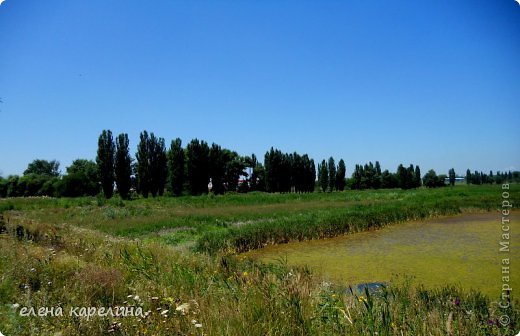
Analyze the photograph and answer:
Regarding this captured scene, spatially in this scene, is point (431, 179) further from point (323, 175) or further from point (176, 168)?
point (176, 168)

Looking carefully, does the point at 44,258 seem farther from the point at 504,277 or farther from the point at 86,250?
the point at 504,277

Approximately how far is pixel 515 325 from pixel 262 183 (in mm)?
65417

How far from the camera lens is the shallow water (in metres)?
8.41

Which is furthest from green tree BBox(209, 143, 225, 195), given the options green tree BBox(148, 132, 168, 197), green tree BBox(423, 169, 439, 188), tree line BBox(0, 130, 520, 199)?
green tree BBox(423, 169, 439, 188)

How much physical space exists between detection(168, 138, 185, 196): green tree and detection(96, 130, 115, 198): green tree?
29.2ft

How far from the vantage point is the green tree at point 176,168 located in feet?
174

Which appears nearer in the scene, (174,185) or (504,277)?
(504,277)

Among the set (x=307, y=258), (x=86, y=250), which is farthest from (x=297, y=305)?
(x=307, y=258)

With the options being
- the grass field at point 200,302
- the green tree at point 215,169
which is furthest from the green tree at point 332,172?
the grass field at point 200,302

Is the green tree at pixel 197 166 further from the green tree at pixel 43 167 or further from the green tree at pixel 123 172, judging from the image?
the green tree at pixel 43 167

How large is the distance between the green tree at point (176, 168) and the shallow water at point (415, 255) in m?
40.6

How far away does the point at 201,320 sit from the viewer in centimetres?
296

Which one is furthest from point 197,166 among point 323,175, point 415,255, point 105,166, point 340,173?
point 415,255

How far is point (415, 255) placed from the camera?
11.4 m
